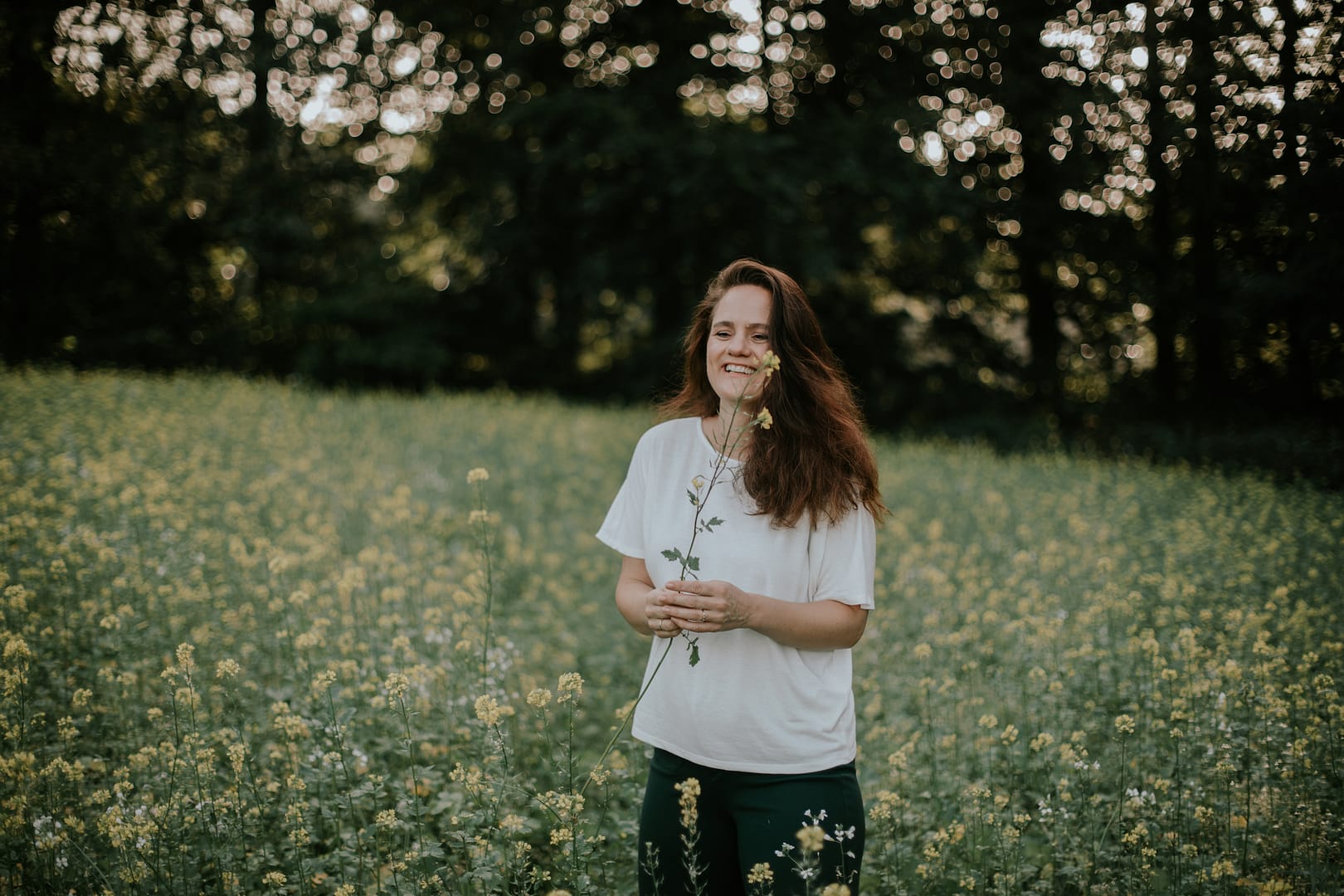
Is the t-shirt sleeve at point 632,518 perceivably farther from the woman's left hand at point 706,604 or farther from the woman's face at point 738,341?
the woman's left hand at point 706,604

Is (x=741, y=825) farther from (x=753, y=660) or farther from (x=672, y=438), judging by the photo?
(x=672, y=438)

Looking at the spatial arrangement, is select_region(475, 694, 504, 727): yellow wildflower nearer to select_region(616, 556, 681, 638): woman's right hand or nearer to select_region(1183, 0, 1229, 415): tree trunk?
select_region(616, 556, 681, 638): woman's right hand

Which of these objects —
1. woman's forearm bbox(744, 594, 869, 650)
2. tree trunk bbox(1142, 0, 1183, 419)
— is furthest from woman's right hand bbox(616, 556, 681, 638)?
tree trunk bbox(1142, 0, 1183, 419)

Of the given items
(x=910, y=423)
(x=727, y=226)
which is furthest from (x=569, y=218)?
(x=910, y=423)

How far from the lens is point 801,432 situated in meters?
2.45

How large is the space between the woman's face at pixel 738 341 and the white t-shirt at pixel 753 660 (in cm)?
21

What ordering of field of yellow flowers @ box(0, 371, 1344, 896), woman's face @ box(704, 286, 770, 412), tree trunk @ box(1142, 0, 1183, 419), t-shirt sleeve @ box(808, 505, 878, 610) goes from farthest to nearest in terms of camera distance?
tree trunk @ box(1142, 0, 1183, 419) → field of yellow flowers @ box(0, 371, 1344, 896) → woman's face @ box(704, 286, 770, 412) → t-shirt sleeve @ box(808, 505, 878, 610)

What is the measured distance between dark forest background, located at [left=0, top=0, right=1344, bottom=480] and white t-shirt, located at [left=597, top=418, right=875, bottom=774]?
48.4 feet

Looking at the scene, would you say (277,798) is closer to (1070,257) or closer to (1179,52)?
(1179,52)

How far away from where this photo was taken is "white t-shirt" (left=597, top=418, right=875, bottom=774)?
2.29 metres

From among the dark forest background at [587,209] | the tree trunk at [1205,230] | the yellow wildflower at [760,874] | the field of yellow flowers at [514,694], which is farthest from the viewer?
the dark forest background at [587,209]

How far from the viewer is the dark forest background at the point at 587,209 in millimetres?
17625

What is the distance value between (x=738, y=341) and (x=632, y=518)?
0.59m

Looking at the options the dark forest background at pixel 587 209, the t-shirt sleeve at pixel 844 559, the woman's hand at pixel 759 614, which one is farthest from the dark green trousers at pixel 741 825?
the dark forest background at pixel 587 209
